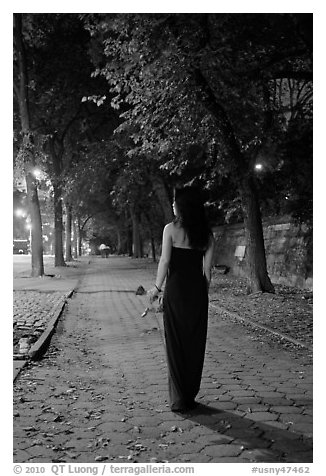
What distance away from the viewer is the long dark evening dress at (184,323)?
4.34 metres

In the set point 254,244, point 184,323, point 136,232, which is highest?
point 136,232

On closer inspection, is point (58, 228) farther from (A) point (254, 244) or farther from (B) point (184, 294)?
(B) point (184, 294)

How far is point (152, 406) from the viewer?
180 inches

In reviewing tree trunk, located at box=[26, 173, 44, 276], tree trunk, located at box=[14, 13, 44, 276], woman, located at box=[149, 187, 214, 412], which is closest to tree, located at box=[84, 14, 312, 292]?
woman, located at box=[149, 187, 214, 412]

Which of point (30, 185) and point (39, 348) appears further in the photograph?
point (30, 185)

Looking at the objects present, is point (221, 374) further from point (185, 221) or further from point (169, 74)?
point (169, 74)

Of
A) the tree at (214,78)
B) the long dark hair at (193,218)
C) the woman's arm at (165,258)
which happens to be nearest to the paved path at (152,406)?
the woman's arm at (165,258)

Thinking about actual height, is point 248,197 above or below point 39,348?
above

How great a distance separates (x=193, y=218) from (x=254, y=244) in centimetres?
933

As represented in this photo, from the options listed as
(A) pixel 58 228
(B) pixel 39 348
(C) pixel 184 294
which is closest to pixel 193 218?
(C) pixel 184 294

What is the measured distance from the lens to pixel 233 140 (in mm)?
12828

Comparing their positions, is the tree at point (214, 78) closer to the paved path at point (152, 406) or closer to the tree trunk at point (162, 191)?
the paved path at point (152, 406)

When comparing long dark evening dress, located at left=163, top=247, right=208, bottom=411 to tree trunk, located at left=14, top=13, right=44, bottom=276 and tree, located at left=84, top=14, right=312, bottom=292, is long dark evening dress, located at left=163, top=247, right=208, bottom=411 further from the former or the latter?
tree trunk, located at left=14, top=13, right=44, bottom=276

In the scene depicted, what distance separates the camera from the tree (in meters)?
10.2
